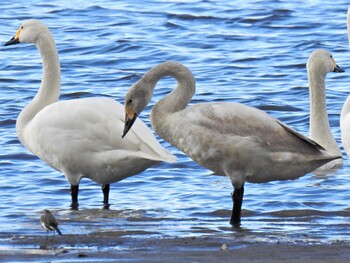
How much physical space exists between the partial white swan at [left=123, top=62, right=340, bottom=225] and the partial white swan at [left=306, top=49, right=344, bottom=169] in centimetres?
241

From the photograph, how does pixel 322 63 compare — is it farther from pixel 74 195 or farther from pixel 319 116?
pixel 74 195

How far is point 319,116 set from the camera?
411 inches

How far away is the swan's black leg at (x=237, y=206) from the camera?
7.86m

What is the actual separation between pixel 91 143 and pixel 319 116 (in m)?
2.64

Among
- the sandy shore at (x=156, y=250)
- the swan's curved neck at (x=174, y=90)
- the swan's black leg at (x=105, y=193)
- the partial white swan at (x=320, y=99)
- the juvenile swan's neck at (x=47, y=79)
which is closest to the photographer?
the sandy shore at (x=156, y=250)

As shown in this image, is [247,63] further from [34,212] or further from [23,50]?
[34,212]

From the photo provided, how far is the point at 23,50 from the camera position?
17.6 m

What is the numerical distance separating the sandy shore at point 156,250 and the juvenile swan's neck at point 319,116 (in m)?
3.35

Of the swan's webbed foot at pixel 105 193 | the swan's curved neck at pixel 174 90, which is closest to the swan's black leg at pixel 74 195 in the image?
the swan's webbed foot at pixel 105 193

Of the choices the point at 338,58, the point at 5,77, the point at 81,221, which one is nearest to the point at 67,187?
the point at 81,221

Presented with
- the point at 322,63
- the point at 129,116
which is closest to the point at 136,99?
the point at 129,116

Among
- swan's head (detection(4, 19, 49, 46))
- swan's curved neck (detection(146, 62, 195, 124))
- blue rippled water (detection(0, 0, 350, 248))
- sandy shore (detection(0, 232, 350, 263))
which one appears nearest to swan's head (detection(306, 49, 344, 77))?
blue rippled water (detection(0, 0, 350, 248))

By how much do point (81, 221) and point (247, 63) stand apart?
864cm

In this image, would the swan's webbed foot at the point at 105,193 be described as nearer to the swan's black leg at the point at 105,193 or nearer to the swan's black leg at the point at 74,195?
the swan's black leg at the point at 105,193
